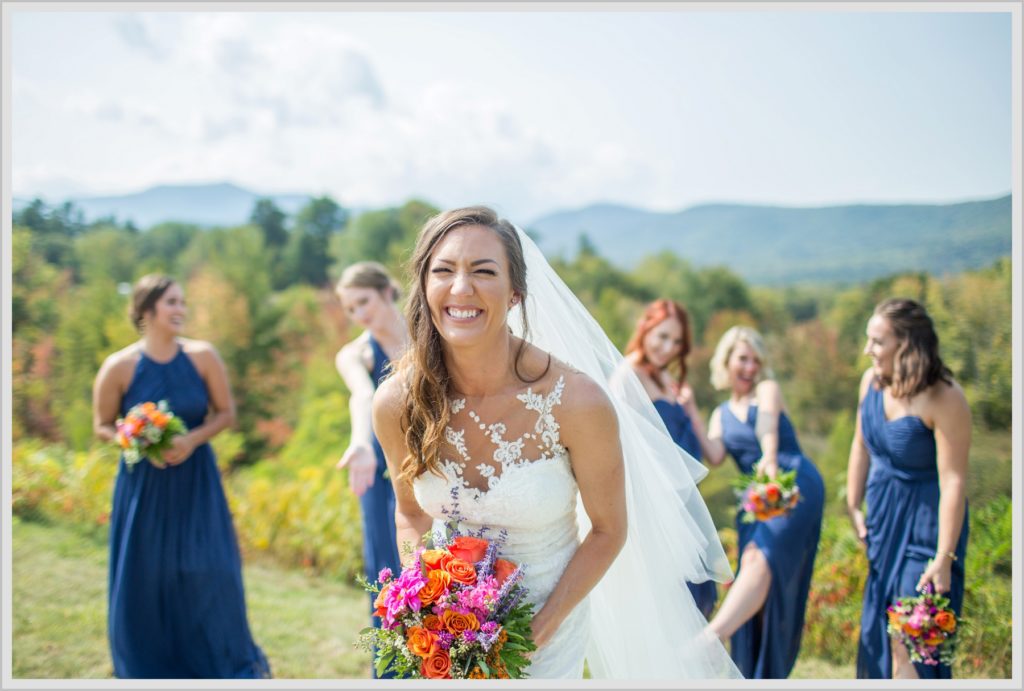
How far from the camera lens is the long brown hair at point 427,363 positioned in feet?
8.48

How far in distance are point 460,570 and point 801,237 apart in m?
8.56

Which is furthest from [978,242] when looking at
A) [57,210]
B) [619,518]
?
[57,210]

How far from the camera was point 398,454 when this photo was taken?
283 cm

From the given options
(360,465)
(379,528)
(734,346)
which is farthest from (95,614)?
(734,346)

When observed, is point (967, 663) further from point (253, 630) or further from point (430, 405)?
point (253, 630)

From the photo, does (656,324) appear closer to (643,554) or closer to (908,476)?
(908,476)

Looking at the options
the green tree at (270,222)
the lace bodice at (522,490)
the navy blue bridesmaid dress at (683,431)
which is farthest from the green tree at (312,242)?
the lace bodice at (522,490)

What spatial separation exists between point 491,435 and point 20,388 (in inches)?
323

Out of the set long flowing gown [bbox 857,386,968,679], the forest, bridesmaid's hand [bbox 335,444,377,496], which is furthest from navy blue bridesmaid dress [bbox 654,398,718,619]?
bridesmaid's hand [bbox 335,444,377,496]

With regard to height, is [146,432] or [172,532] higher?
[146,432]

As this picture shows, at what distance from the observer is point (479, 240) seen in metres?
2.50

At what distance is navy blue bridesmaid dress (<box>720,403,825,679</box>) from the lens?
436cm

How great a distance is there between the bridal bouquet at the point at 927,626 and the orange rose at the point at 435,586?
2751 mm

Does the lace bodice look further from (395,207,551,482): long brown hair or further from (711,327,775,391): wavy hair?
(711,327,775,391): wavy hair
